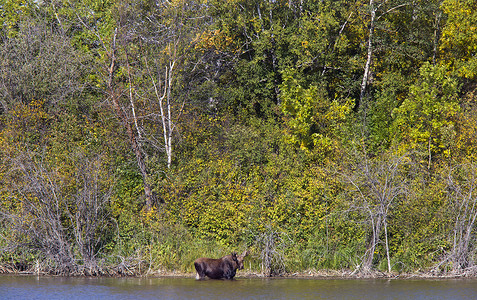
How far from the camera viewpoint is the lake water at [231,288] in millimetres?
17250

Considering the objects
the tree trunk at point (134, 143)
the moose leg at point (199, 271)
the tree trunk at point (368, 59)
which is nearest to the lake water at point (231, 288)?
the moose leg at point (199, 271)

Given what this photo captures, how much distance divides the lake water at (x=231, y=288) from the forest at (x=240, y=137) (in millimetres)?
1607

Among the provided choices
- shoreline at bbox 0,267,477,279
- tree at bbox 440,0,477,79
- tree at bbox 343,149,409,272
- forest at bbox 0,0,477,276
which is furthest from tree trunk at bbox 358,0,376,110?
shoreline at bbox 0,267,477,279

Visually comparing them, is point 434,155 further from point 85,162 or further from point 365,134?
point 85,162

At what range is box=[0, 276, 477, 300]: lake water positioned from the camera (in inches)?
679

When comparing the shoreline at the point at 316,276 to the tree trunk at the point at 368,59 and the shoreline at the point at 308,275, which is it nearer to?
the shoreline at the point at 308,275

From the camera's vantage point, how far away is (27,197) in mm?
23844

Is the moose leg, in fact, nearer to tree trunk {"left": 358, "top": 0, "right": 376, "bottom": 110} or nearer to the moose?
the moose

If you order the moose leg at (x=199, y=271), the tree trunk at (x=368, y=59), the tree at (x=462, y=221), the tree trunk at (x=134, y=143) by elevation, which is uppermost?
the tree trunk at (x=368, y=59)

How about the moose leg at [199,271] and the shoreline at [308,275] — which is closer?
the moose leg at [199,271]

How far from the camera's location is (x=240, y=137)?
1273 inches

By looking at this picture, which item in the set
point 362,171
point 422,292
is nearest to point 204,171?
point 362,171

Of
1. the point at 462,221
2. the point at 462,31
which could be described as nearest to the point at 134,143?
the point at 462,221

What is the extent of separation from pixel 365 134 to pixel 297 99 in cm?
401
